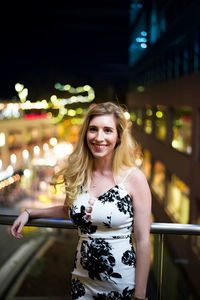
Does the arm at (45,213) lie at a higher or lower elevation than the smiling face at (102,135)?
lower

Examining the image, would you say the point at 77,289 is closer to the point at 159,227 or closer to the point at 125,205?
the point at 125,205

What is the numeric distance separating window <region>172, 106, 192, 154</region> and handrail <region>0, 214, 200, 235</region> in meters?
7.49

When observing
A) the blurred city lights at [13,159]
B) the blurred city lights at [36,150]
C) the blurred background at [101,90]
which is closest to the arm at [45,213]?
the blurred background at [101,90]

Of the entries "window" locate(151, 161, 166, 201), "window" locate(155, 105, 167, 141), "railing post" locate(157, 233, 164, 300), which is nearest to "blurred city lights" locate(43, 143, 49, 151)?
"window" locate(151, 161, 166, 201)

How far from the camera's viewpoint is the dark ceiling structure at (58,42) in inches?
332

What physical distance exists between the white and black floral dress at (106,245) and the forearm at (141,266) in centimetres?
3

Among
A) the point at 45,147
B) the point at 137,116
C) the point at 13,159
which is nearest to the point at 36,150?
the point at 13,159

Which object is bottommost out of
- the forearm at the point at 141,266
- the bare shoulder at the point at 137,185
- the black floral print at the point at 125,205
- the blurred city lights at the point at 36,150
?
the blurred city lights at the point at 36,150

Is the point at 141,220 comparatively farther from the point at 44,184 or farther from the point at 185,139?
the point at 44,184

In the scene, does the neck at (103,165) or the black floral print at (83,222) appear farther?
the neck at (103,165)

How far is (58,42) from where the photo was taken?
48.5ft

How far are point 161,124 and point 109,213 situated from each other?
11691mm

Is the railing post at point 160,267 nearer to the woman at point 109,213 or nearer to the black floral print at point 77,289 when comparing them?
the woman at point 109,213

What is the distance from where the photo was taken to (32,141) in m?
20.6
